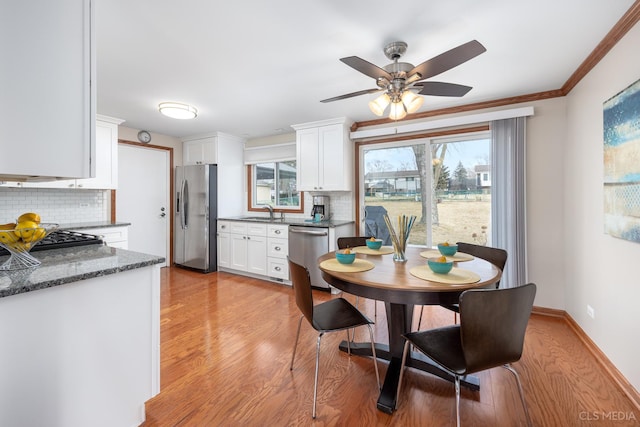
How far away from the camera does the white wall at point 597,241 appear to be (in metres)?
1.72

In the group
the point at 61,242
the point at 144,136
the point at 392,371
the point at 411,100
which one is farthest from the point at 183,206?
the point at 392,371

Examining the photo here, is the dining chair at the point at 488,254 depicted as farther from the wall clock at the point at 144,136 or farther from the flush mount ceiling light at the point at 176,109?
the wall clock at the point at 144,136

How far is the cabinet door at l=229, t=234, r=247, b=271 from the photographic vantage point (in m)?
4.33

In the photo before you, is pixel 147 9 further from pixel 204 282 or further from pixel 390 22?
pixel 204 282

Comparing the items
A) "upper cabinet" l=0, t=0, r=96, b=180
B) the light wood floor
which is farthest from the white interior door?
"upper cabinet" l=0, t=0, r=96, b=180

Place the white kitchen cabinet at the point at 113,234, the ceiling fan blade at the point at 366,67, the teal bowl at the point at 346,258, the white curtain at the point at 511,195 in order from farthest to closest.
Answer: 1. the white kitchen cabinet at the point at 113,234
2. the white curtain at the point at 511,195
3. the teal bowl at the point at 346,258
4. the ceiling fan blade at the point at 366,67

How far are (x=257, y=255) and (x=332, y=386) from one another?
266 centimetres

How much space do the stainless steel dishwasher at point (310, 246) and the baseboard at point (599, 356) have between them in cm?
240

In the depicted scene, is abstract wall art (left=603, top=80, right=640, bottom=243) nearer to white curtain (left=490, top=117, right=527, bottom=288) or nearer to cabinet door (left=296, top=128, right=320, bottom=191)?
white curtain (left=490, top=117, right=527, bottom=288)

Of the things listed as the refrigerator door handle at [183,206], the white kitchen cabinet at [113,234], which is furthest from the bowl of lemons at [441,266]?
the refrigerator door handle at [183,206]

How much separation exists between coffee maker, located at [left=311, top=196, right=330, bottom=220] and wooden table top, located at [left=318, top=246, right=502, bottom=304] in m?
2.36

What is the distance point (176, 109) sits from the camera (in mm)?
3082

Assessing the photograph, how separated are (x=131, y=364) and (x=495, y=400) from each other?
201 centimetres

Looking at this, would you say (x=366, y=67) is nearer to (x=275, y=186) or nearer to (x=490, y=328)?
(x=490, y=328)
